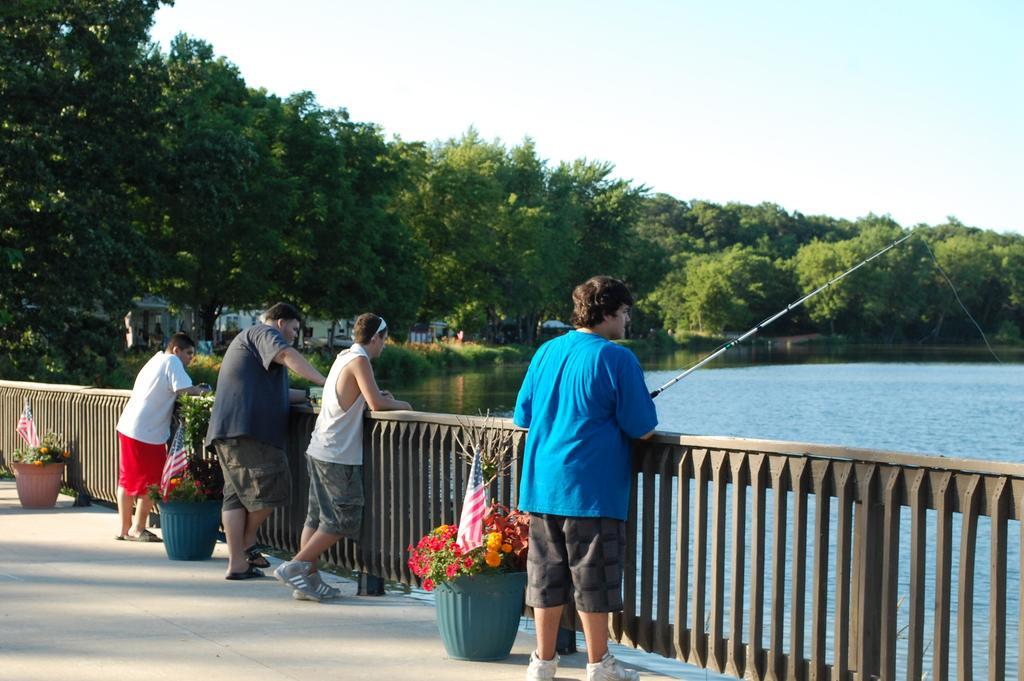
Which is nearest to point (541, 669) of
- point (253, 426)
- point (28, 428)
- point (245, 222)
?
point (253, 426)

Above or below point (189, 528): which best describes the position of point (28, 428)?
above

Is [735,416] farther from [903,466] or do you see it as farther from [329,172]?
[903,466]

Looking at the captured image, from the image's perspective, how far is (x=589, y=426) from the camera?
223 inches

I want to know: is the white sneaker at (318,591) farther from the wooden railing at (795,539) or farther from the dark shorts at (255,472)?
the dark shorts at (255,472)

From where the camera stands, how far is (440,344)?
7319 centimetres

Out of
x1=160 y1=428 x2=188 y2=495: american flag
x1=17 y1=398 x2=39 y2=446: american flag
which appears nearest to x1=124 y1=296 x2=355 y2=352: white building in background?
x1=17 y1=398 x2=39 y2=446: american flag

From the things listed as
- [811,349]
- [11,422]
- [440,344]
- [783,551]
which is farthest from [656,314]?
[783,551]

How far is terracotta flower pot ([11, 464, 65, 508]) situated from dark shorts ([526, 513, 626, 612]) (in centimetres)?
772

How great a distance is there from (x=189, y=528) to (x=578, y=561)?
4.36 meters

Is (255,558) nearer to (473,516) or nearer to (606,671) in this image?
(473,516)

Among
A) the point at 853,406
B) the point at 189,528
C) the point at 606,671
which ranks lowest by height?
the point at 853,406

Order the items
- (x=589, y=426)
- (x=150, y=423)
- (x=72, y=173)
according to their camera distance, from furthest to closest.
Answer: (x=72, y=173)
(x=150, y=423)
(x=589, y=426)

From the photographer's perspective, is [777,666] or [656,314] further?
[656,314]

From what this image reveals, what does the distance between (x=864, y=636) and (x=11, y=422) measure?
36.8 ft
